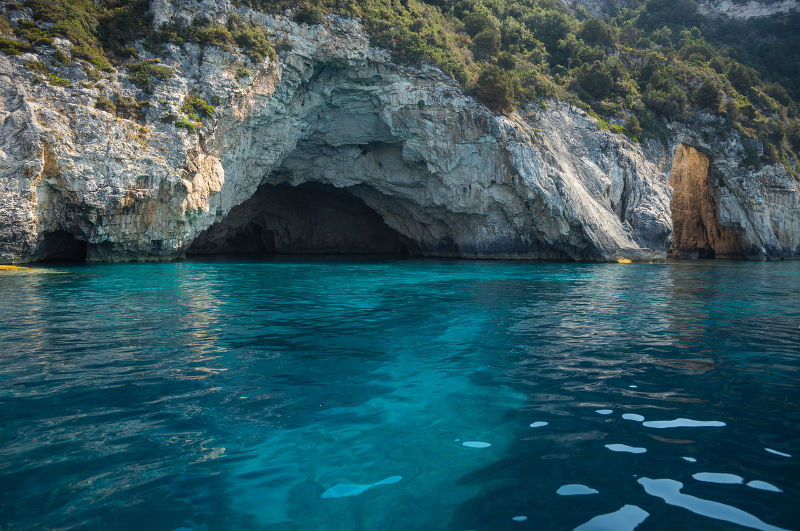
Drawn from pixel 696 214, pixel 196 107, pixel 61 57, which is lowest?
pixel 696 214

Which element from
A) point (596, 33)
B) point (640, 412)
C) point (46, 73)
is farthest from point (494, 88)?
point (640, 412)

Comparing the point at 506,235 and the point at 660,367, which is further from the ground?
the point at 506,235

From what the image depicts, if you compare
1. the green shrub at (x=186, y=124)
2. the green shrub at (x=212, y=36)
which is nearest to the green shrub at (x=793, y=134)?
the green shrub at (x=212, y=36)

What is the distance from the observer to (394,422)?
4.92m

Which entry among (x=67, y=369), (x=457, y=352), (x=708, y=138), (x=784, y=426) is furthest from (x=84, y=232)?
(x=708, y=138)

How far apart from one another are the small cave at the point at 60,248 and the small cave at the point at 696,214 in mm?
43758

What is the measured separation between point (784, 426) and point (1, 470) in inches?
263

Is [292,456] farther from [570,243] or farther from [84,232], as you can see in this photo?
[570,243]

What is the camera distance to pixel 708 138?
130ft

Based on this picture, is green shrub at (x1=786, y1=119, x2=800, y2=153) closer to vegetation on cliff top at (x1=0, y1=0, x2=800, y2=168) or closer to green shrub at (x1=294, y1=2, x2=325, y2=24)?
vegetation on cliff top at (x1=0, y1=0, x2=800, y2=168)

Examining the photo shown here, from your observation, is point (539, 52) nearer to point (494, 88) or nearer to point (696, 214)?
point (494, 88)

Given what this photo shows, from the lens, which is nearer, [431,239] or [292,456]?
[292,456]

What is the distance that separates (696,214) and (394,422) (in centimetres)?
4991

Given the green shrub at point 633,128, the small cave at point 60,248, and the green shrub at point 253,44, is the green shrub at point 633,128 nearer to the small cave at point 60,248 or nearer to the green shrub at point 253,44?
the green shrub at point 253,44
